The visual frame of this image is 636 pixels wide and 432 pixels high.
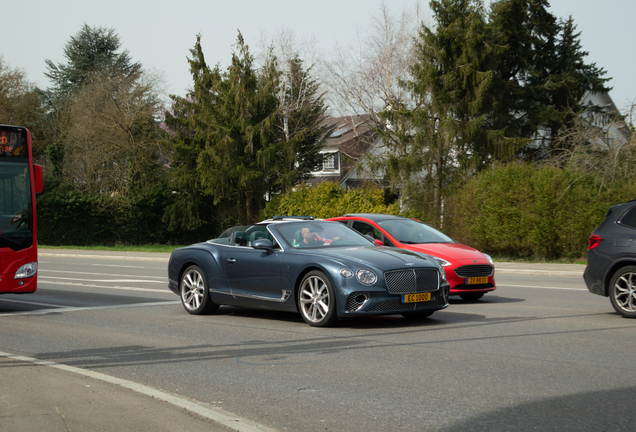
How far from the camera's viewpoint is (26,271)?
38.3ft

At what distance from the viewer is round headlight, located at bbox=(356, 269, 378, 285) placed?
355 inches

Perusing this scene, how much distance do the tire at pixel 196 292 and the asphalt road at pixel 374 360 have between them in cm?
28

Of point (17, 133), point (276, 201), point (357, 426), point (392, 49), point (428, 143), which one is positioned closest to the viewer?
point (357, 426)

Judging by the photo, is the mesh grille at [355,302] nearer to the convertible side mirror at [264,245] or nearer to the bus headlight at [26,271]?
the convertible side mirror at [264,245]

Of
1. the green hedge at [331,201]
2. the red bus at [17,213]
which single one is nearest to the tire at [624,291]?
the red bus at [17,213]

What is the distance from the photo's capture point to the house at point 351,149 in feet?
128

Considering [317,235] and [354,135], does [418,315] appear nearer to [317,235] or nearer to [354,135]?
[317,235]

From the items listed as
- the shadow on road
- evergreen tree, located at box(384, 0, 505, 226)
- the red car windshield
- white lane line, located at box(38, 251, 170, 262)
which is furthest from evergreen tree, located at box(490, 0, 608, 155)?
the shadow on road

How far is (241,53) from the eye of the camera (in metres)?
43.2

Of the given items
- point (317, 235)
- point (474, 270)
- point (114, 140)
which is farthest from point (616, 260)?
point (114, 140)

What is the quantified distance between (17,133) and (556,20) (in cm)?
3627

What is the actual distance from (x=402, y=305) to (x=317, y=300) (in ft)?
3.71

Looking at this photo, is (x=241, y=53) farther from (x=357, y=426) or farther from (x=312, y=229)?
(x=357, y=426)

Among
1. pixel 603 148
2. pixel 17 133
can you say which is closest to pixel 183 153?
pixel 603 148
